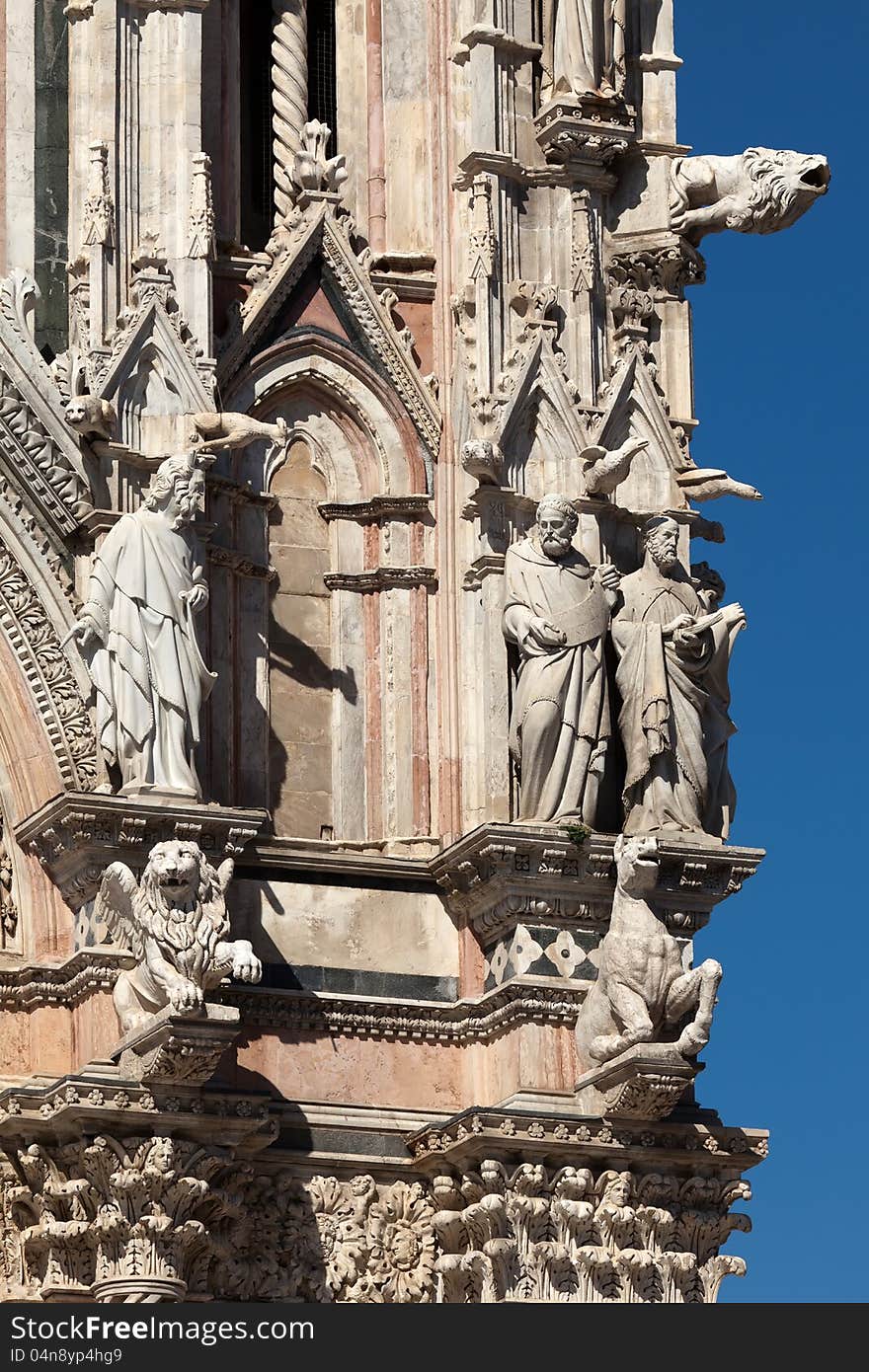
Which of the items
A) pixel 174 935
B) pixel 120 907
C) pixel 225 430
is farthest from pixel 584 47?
pixel 174 935

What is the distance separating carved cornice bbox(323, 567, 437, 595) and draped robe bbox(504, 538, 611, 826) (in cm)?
73

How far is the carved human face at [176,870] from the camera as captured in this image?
23.3 m

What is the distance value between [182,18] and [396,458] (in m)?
2.78

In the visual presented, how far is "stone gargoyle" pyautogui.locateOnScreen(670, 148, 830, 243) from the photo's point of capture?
26.2m

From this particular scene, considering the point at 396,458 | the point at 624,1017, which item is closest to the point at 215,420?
the point at 396,458

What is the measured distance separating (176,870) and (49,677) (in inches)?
67.9

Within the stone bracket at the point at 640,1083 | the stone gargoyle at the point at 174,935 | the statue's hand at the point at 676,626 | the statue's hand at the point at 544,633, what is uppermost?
the statue's hand at the point at 676,626

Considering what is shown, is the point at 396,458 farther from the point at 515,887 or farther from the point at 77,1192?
the point at 77,1192

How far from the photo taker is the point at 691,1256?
24.2 metres

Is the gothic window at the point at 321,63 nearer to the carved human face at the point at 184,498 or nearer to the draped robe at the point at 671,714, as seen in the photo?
the carved human face at the point at 184,498

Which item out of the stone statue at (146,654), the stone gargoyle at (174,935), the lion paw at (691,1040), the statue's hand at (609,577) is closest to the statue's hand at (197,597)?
the stone statue at (146,654)

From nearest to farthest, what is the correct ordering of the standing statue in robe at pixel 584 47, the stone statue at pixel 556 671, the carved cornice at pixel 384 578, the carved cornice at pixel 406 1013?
the carved cornice at pixel 406 1013
the stone statue at pixel 556 671
the carved cornice at pixel 384 578
the standing statue in robe at pixel 584 47

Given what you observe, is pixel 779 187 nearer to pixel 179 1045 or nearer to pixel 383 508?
pixel 383 508

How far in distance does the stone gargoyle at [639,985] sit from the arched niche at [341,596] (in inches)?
57.7
